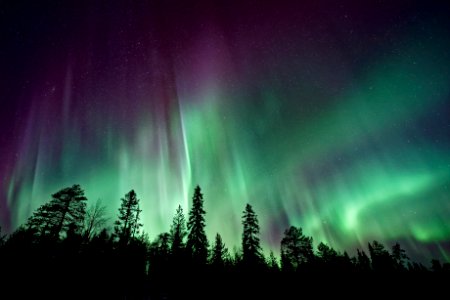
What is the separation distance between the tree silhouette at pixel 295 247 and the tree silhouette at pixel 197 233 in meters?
19.5

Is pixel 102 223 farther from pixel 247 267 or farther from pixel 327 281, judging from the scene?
pixel 327 281

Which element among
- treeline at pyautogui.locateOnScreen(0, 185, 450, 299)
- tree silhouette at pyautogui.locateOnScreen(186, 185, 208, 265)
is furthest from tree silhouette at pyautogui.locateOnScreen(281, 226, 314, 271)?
tree silhouette at pyautogui.locateOnScreen(186, 185, 208, 265)

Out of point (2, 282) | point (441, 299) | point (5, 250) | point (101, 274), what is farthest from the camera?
point (441, 299)

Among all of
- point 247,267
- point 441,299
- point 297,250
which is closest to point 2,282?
point 247,267

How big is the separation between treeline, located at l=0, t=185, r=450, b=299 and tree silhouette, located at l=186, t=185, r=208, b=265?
15 centimetres

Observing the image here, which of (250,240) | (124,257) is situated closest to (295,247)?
(250,240)

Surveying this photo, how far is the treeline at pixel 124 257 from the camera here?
40.1ft

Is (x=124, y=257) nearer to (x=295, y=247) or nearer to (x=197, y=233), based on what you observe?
(x=197, y=233)

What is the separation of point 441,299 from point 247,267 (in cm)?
2041

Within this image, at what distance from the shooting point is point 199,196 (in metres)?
39.7

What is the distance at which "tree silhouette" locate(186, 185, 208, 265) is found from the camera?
33.2 m

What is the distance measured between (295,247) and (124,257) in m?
35.1

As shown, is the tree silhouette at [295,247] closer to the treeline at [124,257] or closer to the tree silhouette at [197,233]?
the treeline at [124,257]

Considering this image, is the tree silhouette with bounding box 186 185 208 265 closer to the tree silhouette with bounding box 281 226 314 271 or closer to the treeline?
the treeline
